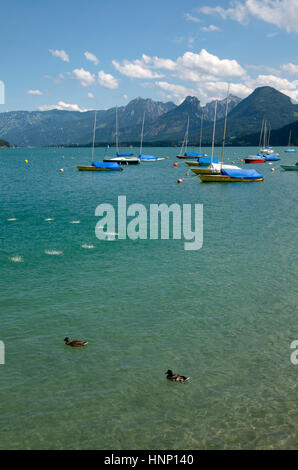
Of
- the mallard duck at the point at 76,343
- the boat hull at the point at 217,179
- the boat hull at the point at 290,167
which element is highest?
the boat hull at the point at 290,167

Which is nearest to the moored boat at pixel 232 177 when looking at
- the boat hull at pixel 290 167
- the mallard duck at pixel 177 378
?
the boat hull at pixel 290 167

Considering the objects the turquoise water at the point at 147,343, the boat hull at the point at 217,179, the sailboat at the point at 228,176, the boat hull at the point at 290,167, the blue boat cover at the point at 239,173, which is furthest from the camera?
the boat hull at the point at 290,167

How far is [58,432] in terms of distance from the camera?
10.6 meters

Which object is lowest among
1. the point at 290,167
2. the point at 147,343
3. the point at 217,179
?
the point at 147,343

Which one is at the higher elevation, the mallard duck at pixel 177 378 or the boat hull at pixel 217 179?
the boat hull at pixel 217 179

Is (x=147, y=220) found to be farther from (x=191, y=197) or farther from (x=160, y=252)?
(x=191, y=197)

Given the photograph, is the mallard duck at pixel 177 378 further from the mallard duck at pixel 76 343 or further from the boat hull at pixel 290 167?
the boat hull at pixel 290 167

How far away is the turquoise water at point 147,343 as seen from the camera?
10805 millimetres

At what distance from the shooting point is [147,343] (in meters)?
15.4

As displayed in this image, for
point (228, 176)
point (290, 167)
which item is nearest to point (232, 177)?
point (228, 176)

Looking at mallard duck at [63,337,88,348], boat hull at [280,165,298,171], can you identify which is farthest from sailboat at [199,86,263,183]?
mallard duck at [63,337,88,348]

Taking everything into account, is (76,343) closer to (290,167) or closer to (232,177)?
(232,177)

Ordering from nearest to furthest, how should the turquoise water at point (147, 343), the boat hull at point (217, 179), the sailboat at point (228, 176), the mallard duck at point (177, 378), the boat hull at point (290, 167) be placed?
the turquoise water at point (147, 343) → the mallard duck at point (177, 378) → the boat hull at point (217, 179) → the sailboat at point (228, 176) → the boat hull at point (290, 167)

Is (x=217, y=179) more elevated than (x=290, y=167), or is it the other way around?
(x=290, y=167)
